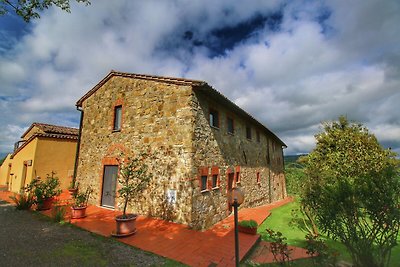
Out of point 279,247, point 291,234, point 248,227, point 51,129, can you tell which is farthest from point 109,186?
point 291,234

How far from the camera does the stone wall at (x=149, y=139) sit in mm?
8469

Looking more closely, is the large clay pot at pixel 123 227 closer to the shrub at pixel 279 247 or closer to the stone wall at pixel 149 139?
the stone wall at pixel 149 139

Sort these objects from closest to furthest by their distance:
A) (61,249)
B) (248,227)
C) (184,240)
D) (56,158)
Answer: (61,249) < (184,240) < (248,227) < (56,158)

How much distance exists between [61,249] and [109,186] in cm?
502

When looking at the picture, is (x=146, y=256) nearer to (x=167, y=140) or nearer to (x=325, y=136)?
(x=167, y=140)

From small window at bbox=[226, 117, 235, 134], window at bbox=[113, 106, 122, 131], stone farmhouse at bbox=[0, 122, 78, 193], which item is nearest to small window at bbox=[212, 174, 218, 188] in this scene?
small window at bbox=[226, 117, 235, 134]

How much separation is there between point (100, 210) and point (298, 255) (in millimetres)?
8649

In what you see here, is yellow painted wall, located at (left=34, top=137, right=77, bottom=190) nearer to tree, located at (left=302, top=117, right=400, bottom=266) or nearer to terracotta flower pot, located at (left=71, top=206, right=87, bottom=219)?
terracotta flower pot, located at (left=71, top=206, right=87, bottom=219)

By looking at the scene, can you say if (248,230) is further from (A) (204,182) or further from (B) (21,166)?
(B) (21,166)

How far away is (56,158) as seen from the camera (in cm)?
1408

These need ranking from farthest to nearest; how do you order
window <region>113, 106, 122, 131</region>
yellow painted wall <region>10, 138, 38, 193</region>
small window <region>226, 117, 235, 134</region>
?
yellow painted wall <region>10, 138, 38, 193</region> → small window <region>226, 117, 235, 134</region> → window <region>113, 106, 122, 131</region>

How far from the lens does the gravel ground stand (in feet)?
17.4

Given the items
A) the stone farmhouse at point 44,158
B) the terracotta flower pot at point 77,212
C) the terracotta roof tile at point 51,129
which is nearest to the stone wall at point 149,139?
the terracotta flower pot at point 77,212

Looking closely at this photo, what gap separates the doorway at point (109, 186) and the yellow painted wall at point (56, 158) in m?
5.09
